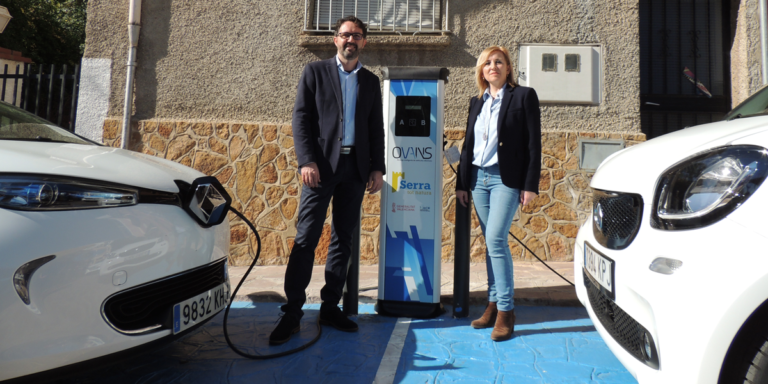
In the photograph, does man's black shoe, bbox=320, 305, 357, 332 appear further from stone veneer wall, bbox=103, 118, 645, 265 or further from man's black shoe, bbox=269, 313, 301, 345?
stone veneer wall, bbox=103, 118, 645, 265

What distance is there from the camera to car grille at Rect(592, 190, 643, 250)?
1.65 m

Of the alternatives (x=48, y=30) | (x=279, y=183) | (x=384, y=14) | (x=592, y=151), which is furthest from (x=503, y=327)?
(x=48, y=30)

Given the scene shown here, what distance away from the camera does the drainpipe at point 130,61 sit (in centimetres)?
529

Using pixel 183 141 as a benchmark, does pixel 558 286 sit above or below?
below

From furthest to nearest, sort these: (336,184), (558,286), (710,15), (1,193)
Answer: (710,15) < (558,286) < (336,184) < (1,193)

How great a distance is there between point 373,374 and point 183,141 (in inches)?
155

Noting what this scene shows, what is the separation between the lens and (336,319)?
9.84ft

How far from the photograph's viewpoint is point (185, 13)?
5.43m

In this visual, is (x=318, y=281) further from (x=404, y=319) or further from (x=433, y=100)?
(x=433, y=100)

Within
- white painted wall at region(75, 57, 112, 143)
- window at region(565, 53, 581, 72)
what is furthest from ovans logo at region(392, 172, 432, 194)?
white painted wall at region(75, 57, 112, 143)

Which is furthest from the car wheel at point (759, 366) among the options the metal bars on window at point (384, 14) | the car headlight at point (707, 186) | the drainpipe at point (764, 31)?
the drainpipe at point (764, 31)

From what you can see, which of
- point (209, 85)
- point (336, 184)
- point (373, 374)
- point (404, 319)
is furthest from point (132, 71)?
point (373, 374)

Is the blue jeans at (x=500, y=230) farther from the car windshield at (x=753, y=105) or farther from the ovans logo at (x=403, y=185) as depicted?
the car windshield at (x=753, y=105)

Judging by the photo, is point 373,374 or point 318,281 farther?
point 318,281
